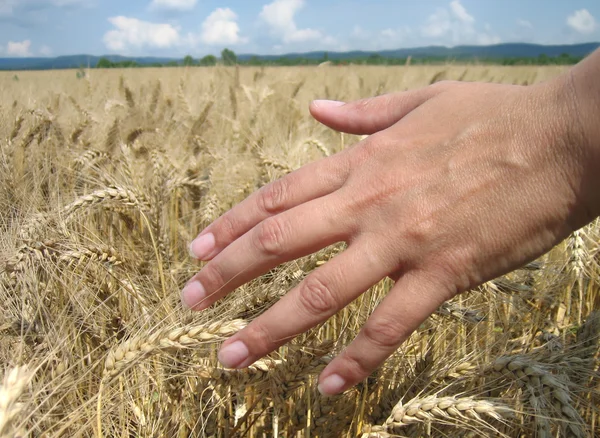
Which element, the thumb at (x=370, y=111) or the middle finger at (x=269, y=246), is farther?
the thumb at (x=370, y=111)

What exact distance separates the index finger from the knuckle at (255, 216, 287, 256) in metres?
0.11

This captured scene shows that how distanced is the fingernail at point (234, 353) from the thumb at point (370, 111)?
0.58 m

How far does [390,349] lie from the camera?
2.75 feet

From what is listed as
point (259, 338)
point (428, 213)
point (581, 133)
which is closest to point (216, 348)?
point (259, 338)

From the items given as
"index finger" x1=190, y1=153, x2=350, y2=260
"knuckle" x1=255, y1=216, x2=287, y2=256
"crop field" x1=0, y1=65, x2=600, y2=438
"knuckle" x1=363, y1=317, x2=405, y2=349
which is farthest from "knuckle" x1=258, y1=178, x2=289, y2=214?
"knuckle" x1=363, y1=317, x2=405, y2=349

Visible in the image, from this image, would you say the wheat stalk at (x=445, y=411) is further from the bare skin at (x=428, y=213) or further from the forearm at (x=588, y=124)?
the forearm at (x=588, y=124)

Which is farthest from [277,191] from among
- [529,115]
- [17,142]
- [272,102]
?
[272,102]

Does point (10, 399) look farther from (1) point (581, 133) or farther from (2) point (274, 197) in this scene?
(1) point (581, 133)

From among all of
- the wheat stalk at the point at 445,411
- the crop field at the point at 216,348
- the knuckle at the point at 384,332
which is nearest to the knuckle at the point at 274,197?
the crop field at the point at 216,348

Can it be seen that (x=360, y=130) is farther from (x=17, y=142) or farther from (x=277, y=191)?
(x=17, y=142)

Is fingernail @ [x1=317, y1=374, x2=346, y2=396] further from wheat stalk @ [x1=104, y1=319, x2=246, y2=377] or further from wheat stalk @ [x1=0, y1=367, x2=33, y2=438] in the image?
wheat stalk @ [x1=0, y1=367, x2=33, y2=438]

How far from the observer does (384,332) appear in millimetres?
821

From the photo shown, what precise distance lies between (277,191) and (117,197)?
771 millimetres

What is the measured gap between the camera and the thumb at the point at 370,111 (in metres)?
1.09
